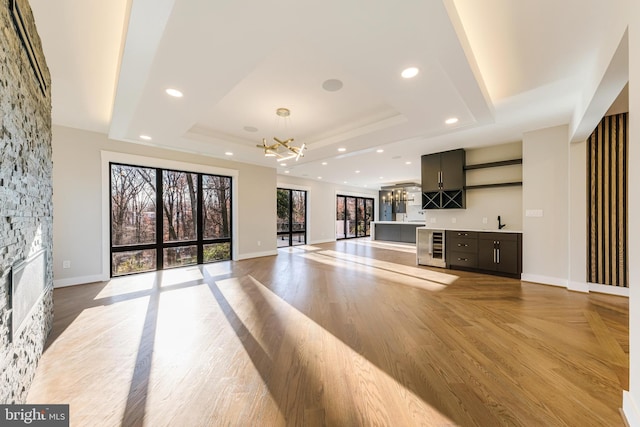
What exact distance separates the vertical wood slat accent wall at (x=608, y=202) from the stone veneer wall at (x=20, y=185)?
21.7 ft

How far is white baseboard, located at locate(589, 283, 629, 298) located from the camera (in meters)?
3.63

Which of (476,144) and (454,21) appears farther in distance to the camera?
(476,144)

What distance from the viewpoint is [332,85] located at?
2.96 m

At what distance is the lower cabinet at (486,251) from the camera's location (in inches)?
180

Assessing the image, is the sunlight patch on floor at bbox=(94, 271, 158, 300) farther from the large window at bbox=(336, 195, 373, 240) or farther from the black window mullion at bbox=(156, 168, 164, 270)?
the large window at bbox=(336, 195, 373, 240)

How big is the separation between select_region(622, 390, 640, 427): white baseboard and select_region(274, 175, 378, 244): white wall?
8.26 meters

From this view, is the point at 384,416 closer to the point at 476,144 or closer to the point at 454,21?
the point at 454,21

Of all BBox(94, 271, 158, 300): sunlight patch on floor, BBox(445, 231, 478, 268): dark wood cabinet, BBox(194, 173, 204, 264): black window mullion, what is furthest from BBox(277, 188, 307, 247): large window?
BBox(445, 231, 478, 268): dark wood cabinet

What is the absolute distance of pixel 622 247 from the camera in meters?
3.61

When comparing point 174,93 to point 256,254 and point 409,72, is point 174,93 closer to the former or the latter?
point 409,72

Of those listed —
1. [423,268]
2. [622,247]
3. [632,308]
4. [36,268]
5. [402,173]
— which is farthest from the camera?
[402,173]

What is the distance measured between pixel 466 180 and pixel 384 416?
546 centimetres

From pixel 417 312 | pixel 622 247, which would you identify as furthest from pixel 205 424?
pixel 622 247

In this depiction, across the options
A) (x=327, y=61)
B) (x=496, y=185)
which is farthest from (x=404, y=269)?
(x=327, y=61)
